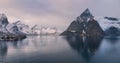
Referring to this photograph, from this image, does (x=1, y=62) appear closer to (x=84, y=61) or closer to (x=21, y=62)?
(x=21, y=62)

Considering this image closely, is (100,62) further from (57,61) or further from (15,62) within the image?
(15,62)

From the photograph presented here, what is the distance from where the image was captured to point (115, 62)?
56.0m

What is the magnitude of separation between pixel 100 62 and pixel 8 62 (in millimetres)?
26060

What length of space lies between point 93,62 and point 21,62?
807 inches

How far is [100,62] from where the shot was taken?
57.1 meters

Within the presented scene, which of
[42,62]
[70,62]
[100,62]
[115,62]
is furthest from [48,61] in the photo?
[115,62]

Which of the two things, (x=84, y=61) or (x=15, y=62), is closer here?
(x=15, y=62)

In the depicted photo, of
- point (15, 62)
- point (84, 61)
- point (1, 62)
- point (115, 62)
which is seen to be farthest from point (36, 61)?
point (115, 62)

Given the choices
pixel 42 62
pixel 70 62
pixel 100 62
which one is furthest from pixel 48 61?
pixel 100 62

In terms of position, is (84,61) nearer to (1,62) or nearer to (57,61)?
(57,61)

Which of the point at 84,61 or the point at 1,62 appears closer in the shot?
the point at 1,62

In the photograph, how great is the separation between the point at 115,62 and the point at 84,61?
887cm

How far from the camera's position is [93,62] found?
188 feet

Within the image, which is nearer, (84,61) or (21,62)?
(21,62)
